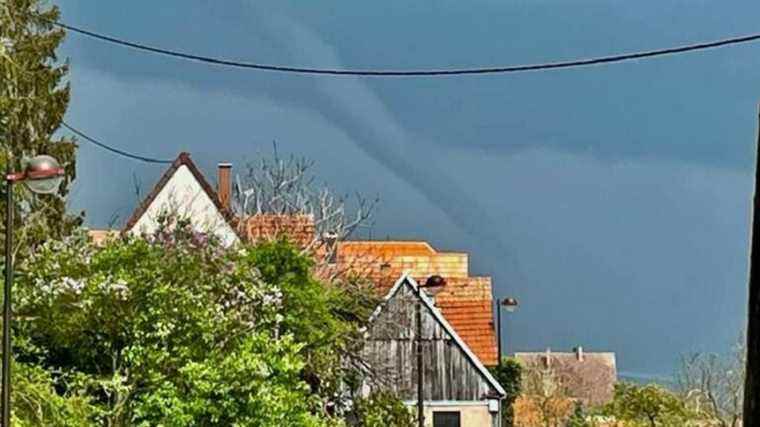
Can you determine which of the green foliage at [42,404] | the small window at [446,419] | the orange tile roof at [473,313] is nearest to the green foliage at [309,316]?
the green foliage at [42,404]

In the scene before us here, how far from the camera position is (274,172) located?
97.3 feet

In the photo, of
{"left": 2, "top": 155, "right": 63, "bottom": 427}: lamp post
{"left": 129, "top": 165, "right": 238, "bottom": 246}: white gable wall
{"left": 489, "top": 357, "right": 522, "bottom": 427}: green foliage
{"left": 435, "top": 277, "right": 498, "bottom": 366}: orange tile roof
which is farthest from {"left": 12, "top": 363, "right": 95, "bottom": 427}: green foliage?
{"left": 435, "top": 277, "right": 498, "bottom": 366}: orange tile roof

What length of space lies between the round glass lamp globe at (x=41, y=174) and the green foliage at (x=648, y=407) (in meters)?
25.7

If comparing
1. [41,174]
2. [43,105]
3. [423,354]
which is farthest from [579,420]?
[41,174]

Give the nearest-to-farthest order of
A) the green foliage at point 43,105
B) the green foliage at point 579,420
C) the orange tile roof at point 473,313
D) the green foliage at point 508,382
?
the green foliage at point 43,105 < the green foliage at point 508,382 < the orange tile roof at point 473,313 < the green foliage at point 579,420

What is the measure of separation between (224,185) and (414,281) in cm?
613

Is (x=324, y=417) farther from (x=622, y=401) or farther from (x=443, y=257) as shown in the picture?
(x=622, y=401)

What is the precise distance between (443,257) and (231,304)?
2074cm

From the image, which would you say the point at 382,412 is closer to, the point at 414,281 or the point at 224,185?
the point at 414,281

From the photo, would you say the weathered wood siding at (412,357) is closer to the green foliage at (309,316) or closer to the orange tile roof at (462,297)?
the orange tile roof at (462,297)

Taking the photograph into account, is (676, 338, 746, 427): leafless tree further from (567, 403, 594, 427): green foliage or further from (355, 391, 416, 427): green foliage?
(355, 391, 416, 427): green foliage

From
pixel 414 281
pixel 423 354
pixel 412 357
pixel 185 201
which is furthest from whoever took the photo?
pixel 423 354

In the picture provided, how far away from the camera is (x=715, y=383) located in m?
32.7

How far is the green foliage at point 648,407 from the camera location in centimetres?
3375
